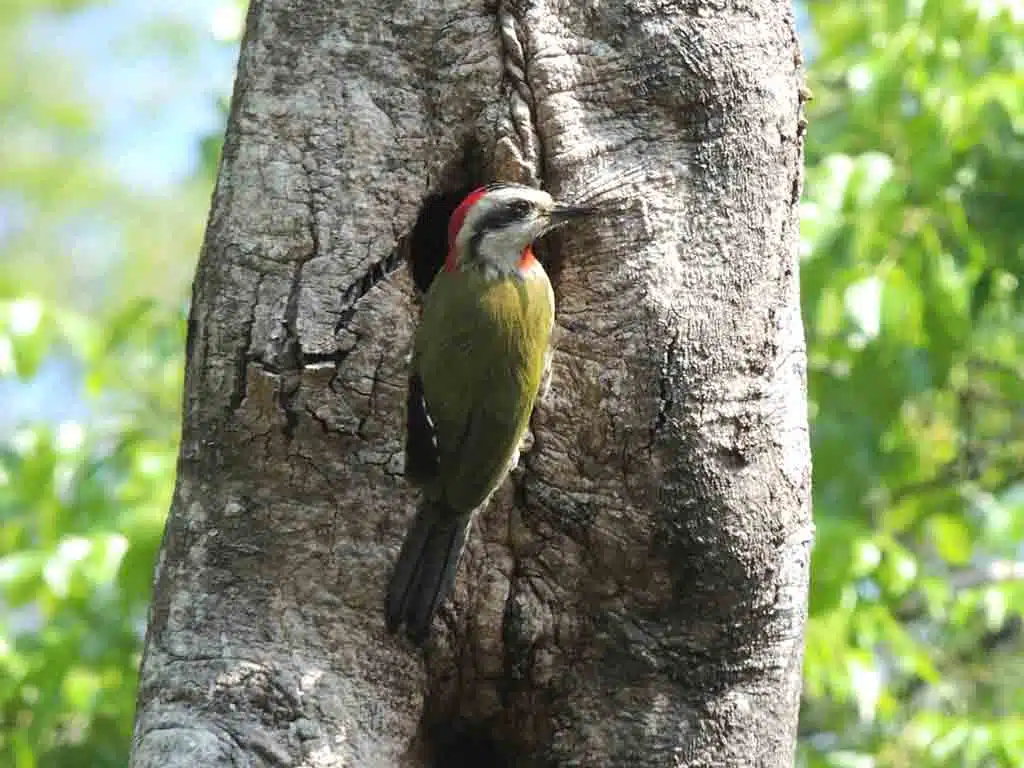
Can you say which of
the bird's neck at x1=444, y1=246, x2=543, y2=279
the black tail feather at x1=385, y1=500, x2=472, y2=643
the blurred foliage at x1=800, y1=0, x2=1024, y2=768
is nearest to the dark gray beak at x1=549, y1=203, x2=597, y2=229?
the bird's neck at x1=444, y1=246, x2=543, y2=279

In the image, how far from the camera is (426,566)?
2521 millimetres

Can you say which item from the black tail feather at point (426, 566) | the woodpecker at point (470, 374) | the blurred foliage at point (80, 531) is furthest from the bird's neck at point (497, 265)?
the blurred foliage at point (80, 531)

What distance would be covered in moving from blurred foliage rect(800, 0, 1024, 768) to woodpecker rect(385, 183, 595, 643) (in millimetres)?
1208

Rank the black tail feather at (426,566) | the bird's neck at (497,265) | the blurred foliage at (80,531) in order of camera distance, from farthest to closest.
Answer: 1. the blurred foliage at (80,531)
2. the bird's neck at (497,265)
3. the black tail feather at (426,566)

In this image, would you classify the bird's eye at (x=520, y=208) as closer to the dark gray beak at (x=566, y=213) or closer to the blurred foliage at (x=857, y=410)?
the dark gray beak at (x=566, y=213)

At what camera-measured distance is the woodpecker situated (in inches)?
99.9

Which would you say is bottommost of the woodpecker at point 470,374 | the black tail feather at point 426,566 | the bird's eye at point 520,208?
the black tail feather at point 426,566

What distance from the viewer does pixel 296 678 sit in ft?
8.30

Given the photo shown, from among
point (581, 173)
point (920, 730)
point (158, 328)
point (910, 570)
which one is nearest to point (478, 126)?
point (581, 173)

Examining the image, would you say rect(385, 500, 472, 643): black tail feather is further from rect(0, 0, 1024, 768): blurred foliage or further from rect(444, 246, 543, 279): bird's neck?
rect(0, 0, 1024, 768): blurred foliage

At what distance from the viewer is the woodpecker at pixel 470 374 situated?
254 centimetres

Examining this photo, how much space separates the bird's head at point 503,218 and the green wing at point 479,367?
70 mm

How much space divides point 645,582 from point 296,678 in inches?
26.5

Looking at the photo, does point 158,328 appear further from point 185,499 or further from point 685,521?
point 685,521
